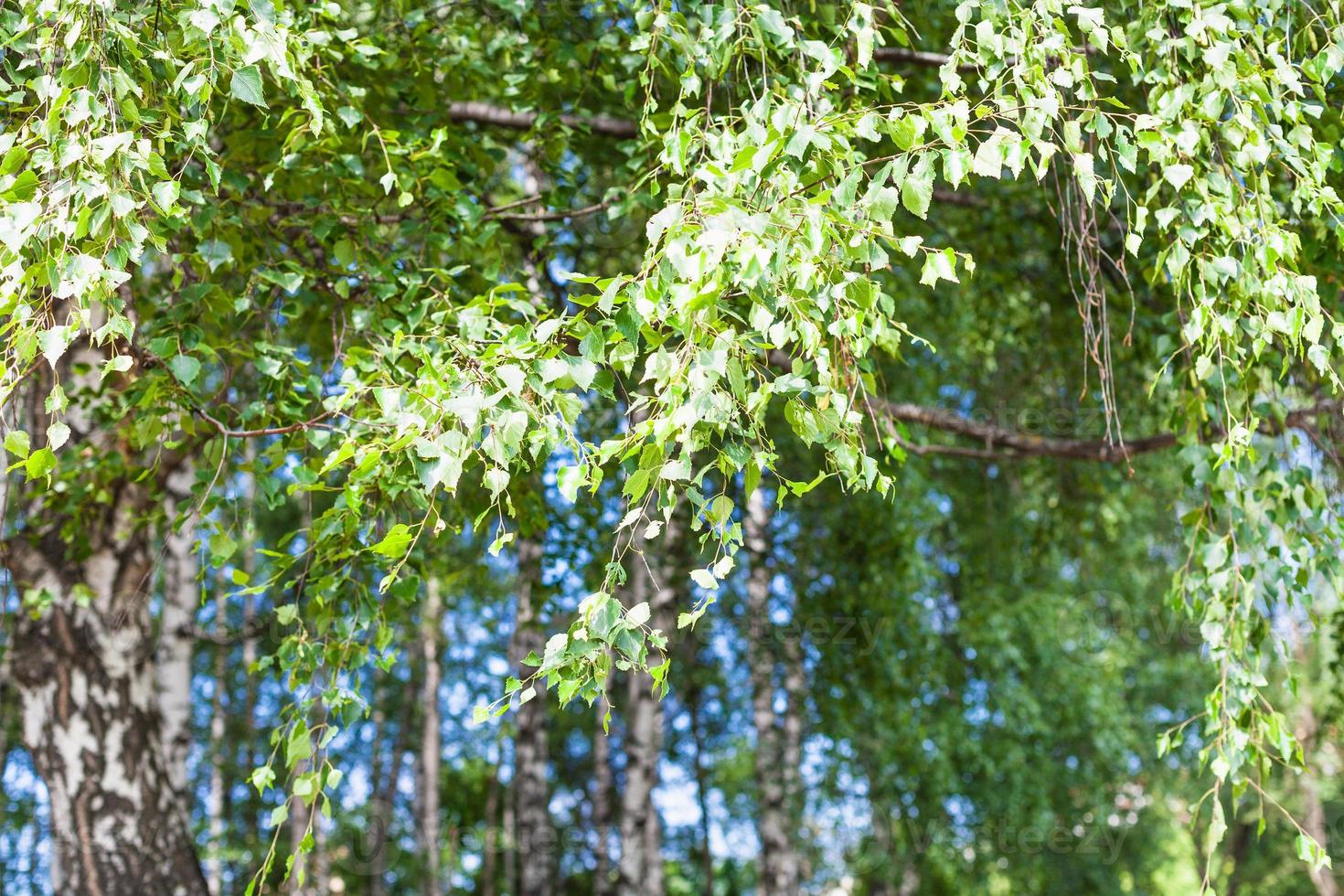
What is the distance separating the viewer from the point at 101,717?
3.44 metres

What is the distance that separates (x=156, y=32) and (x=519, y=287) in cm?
72

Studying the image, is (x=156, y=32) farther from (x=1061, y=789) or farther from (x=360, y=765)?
(x=360, y=765)

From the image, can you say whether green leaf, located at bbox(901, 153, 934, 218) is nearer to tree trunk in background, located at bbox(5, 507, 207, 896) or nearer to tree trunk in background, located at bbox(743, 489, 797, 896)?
tree trunk in background, located at bbox(5, 507, 207, 896)

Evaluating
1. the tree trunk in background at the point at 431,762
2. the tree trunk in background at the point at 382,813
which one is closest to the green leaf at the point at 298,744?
the tree trunk in background at the point at 431,762

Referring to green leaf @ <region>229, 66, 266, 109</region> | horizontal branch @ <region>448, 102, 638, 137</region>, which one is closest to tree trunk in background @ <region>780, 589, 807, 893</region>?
horizontal branch @ <region>448, 102, 638, 137</region>

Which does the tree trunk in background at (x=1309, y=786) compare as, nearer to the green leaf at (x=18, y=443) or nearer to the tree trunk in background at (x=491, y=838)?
the tree trunk in background at (x=491, y=838)

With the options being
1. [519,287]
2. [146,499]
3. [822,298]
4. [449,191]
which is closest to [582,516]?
[146,499]

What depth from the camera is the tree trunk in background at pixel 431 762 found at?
9.50m

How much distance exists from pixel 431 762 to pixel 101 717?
684 centimetres

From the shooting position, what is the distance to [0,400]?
153 centimetres

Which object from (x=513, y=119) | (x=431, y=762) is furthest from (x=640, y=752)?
(x=431, y=762)

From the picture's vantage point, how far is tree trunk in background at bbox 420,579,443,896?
9.50 m

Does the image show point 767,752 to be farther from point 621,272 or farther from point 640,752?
point 621,272

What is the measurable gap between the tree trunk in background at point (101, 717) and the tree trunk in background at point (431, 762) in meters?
5.73
